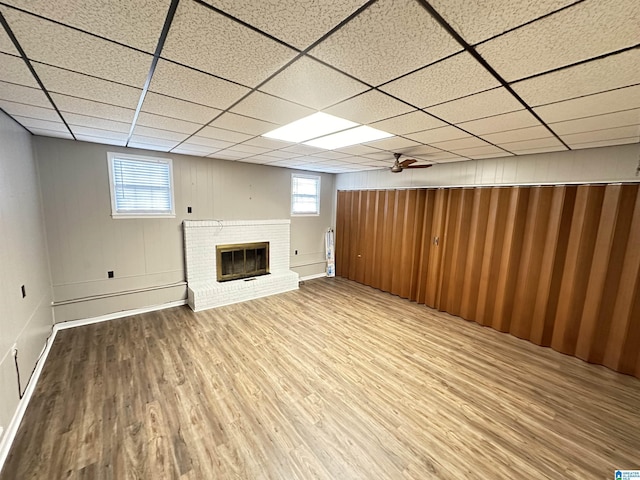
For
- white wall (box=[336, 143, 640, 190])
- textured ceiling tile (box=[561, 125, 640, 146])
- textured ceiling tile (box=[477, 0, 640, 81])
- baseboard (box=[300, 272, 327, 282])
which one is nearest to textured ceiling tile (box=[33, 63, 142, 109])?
textured ceiling tile (box=[477, 0, 640, 81])

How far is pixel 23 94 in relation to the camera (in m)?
1.86

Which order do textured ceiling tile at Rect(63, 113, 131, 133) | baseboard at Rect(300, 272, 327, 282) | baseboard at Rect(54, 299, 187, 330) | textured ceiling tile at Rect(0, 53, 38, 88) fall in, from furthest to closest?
baseboard at Rect(300, 272, 327, 282)
baseboard at Rect(54, 299, 187, 330)
textured ceiling tile at Rect(63, 113, 131, 133)
textured ceiling tile at Rect(0, 53, 38, 88)

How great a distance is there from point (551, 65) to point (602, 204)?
108 inches

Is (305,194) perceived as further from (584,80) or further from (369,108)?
(584,80)

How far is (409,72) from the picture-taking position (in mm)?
1425

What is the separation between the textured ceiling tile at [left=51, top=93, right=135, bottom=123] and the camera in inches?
77.7

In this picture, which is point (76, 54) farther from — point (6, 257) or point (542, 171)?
point (542, 171)

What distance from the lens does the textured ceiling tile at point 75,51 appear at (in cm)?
110

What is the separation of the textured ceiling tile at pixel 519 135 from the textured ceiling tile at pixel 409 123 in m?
0.73

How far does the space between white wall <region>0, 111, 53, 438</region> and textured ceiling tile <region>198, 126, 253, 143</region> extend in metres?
1.62

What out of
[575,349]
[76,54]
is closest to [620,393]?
[575,349]

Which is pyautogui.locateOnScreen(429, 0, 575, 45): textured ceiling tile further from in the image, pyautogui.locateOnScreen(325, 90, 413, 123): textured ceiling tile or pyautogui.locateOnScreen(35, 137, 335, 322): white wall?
pyautogui.locateOnScreen(35, 137, 335, 322): white wall

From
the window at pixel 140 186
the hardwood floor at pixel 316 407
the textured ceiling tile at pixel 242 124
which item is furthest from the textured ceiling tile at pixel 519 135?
the window at pixel 140 186

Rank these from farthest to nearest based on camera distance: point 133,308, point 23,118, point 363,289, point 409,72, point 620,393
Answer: point 363,289 < point 133,308 < point 620,393 < point 23,118 < point 409,72
